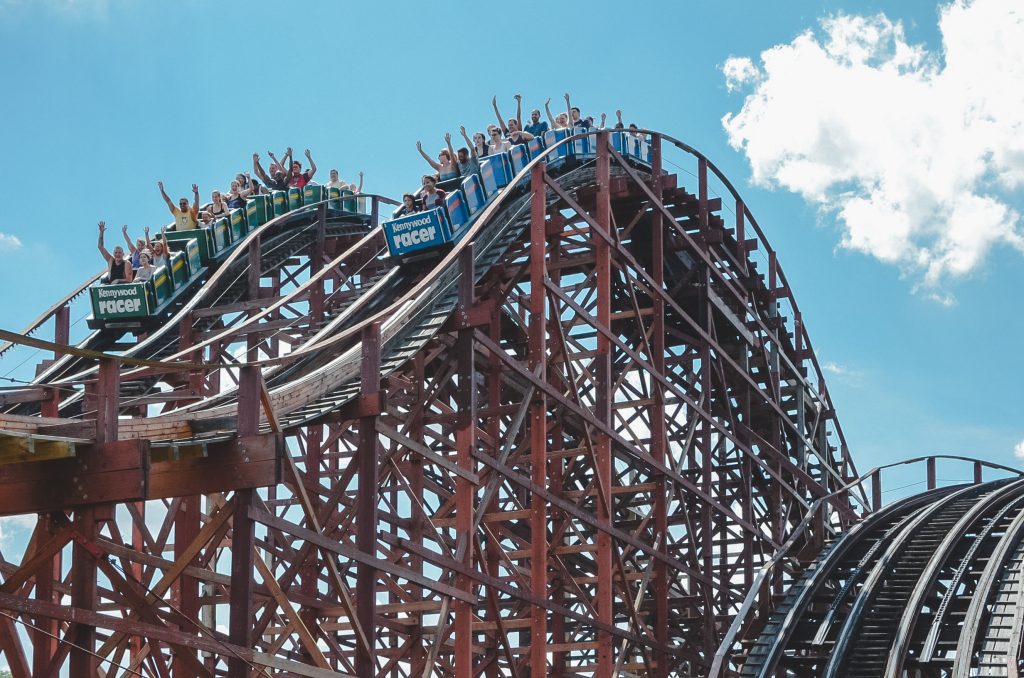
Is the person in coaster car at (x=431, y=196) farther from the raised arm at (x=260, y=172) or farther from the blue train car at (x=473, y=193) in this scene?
the raised arm at (x=260, y=172)

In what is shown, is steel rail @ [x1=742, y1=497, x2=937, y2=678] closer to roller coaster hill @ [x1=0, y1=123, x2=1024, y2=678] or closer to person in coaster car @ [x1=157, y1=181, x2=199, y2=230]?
roller coaster hill @ [x1=0, y1=123, x2=1024, y2=678]

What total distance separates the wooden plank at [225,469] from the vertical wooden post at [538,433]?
599 cm

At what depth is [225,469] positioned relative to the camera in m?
12.4

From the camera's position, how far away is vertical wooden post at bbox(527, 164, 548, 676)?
17.7 meters

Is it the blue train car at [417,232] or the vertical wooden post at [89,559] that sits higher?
the blue train car at [417,232]

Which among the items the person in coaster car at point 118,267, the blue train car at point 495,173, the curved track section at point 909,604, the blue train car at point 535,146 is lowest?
the curved track section at point 909,604

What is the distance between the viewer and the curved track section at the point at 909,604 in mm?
16641

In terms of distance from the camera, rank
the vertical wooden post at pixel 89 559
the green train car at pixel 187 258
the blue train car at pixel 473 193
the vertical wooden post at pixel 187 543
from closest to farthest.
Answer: the vertical wooden post at pixel 89 559 < the vertical wooden post at pixel 187 543 < the blue train car at pixel 473 193 < the green train car at pixel 187 258

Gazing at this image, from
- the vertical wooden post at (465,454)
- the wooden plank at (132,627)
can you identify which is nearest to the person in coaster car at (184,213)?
the vertical wooden post at (465,454)

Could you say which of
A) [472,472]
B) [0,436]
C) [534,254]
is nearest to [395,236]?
[534,254]

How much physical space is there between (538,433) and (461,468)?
2244 millimetres

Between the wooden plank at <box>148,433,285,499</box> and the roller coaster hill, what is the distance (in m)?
0.02

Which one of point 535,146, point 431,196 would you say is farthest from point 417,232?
point 535,146

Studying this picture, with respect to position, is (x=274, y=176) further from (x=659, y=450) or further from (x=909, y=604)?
(x=909, y=604)
